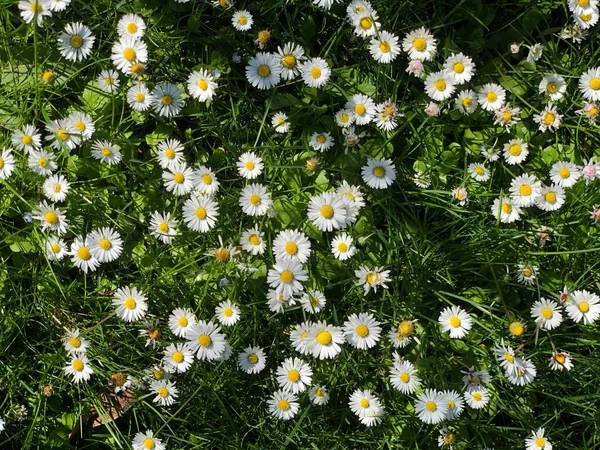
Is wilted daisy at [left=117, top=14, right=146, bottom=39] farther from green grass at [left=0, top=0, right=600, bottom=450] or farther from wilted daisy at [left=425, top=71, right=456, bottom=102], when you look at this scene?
wilted daisy at [left=425, top=71, right=456, bottom=102]

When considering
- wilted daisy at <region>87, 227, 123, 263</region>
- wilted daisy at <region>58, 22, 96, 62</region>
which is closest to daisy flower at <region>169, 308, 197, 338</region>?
wilted daisy at <region>87, 227, 123, 263</region>

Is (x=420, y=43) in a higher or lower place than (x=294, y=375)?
higher

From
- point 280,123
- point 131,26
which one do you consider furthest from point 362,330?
point 131,26

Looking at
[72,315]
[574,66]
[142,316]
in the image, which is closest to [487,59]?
[574,66]

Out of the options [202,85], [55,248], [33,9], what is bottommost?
[55,248]

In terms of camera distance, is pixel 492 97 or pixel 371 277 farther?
pixel 492 97

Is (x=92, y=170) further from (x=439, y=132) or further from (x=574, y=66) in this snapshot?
(x=574, y=66)

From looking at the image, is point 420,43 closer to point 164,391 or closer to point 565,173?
point 565,173
